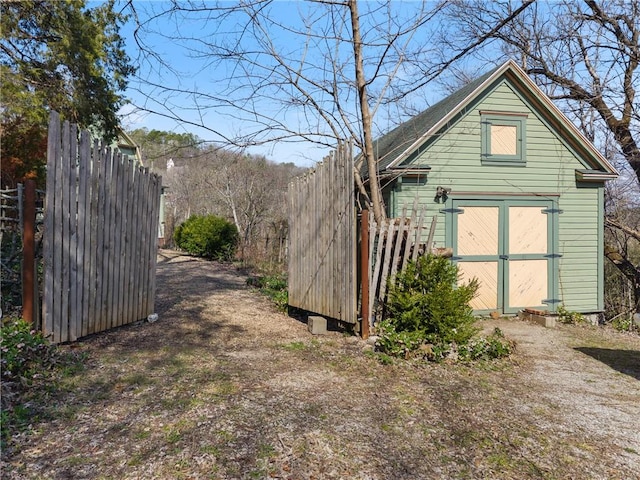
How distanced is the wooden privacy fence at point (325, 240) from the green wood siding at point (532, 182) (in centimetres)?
221

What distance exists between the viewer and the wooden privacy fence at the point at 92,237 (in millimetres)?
5133

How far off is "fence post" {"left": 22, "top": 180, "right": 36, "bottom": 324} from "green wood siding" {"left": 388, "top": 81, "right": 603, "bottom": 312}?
Answer: 6110mm

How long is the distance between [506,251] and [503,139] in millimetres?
2337

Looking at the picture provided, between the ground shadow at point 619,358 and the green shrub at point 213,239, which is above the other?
the green shrub at point 213,239

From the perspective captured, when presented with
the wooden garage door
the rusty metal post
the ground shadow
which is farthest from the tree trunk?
the ground shadow

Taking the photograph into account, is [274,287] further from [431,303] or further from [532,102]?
[532,102]

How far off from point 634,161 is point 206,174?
1861 cm

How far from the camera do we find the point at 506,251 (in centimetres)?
986

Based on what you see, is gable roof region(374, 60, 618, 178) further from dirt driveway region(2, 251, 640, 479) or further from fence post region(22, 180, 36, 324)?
fence post region(22, 180, 36, 324)

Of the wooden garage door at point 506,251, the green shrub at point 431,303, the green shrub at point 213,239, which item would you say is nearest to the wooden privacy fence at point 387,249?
the green shrub at point 431,303

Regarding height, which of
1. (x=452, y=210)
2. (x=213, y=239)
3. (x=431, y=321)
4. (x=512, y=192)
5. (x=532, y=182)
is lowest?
(x=431, y=321)

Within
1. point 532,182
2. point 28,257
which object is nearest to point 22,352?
point 28,257

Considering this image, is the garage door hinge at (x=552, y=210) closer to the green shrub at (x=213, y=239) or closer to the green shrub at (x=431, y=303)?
the green shrub at (x=431, y=303)

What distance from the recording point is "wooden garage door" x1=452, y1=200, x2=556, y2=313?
9.69 m
